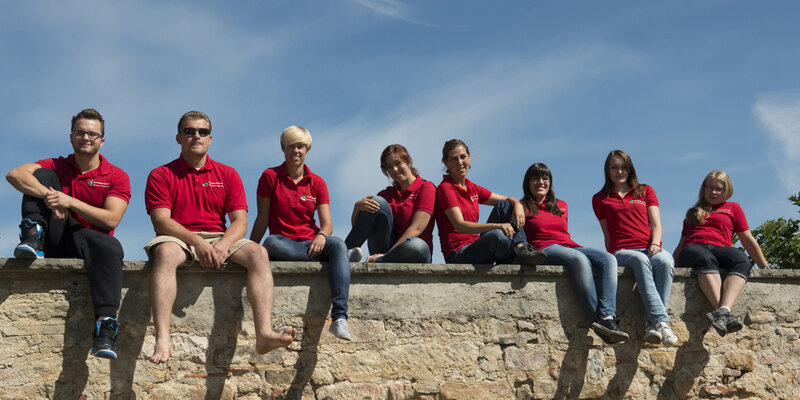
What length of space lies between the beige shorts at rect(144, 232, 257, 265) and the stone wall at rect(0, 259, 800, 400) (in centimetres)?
14

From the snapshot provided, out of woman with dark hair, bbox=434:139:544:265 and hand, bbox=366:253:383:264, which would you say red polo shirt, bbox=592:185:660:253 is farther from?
hand, bbox=366:253:383:264

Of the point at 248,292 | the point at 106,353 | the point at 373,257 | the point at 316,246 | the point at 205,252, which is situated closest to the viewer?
the point at 106,353

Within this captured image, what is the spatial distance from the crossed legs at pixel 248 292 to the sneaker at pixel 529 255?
5.88 feet

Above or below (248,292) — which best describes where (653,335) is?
below

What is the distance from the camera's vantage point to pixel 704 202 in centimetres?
661

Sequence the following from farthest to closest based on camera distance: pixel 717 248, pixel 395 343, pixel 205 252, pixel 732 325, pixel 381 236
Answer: pixel 717 248
pixel 732 325
pixel 381 236
pixel 395 343
pixel 205 252

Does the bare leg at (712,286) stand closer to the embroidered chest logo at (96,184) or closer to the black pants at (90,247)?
the black pants at (90,247)

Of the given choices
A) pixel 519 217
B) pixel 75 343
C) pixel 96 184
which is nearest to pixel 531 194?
pixel 519 217

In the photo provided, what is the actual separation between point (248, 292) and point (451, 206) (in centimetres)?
171

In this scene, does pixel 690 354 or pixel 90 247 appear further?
pixel 690 354

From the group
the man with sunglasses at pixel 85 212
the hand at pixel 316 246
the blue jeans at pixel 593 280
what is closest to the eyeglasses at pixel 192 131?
the man with sunglasses at pixel 85 212

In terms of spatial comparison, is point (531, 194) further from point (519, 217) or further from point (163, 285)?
point (163, 285)

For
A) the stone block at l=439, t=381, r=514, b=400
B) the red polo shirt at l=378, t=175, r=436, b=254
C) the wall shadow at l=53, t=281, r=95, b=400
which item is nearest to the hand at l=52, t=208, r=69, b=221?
the wall shadow at l=53, t=281, r=95, b=400

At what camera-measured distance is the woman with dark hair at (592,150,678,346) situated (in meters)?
5.86
